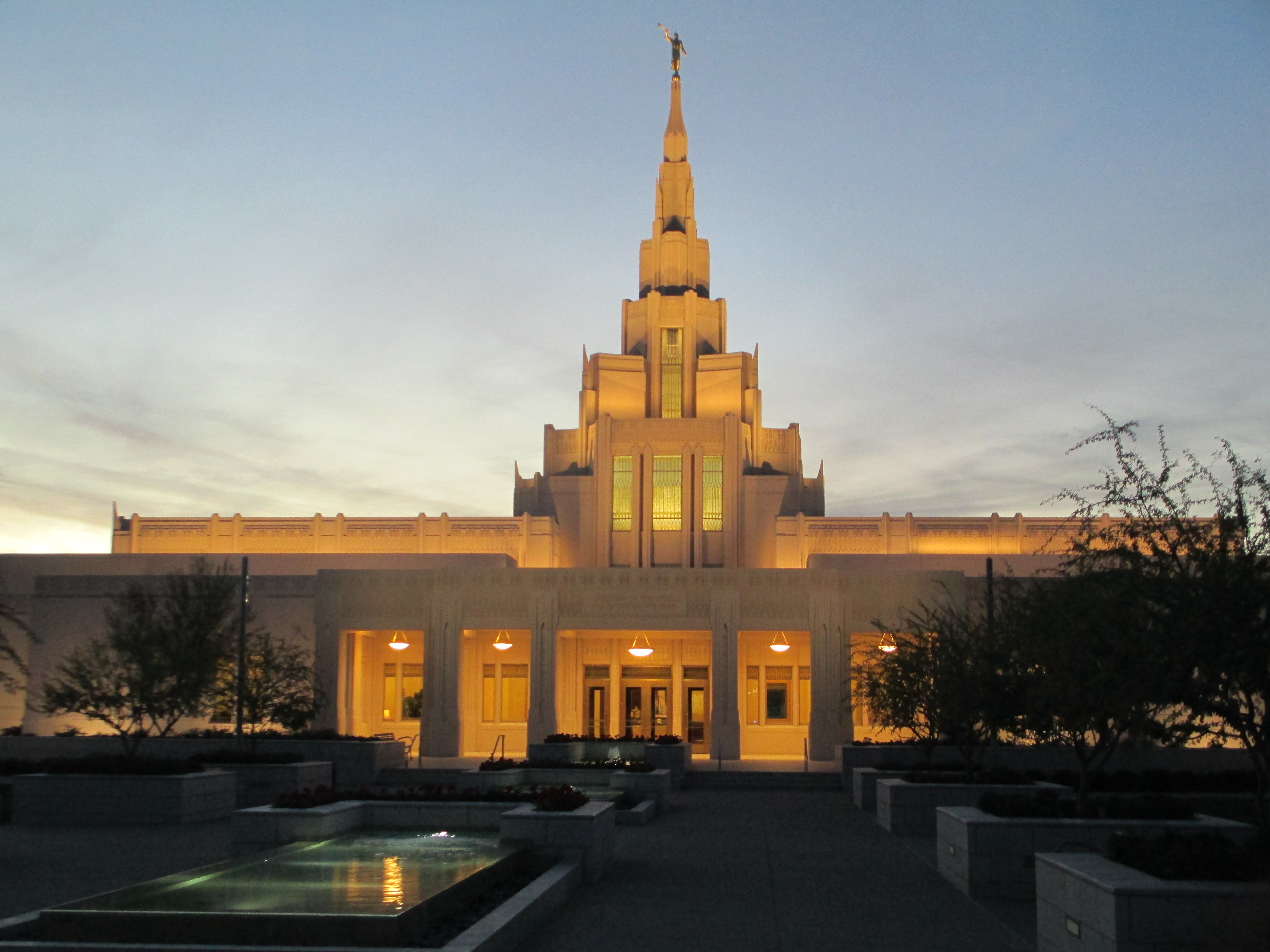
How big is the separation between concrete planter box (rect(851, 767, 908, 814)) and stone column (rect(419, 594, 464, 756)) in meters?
16.2

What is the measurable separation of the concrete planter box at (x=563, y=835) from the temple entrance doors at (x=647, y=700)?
2708 centimetres

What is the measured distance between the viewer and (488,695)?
1656 inches

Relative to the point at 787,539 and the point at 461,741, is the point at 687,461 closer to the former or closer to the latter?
the point at 787,539

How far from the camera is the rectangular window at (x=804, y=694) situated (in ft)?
136

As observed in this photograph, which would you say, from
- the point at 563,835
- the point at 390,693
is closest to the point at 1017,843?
the point at 563,835

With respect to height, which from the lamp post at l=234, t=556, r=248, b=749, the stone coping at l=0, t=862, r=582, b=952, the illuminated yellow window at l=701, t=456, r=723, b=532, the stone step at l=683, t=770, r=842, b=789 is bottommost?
the stone step at l=683, t=770, r=842, b=789

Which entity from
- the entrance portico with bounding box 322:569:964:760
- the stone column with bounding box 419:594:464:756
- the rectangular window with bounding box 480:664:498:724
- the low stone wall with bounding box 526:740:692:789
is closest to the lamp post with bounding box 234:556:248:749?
the low stone wall with bounding box 526:740:692:789

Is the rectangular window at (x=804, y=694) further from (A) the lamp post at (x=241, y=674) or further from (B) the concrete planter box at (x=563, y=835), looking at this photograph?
(B) the concrete planter box at (x=563, y=835)

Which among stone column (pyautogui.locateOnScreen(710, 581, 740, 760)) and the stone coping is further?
stone column (pyautogui.locateOnScreen(710, 581, 740, 760))

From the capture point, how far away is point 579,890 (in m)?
14.1

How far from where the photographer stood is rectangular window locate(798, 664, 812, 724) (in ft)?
136

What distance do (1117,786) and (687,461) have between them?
95.9 feet

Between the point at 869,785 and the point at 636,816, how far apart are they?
21.1 feet

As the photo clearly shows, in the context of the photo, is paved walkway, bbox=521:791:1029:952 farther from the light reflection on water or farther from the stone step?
the stone step
